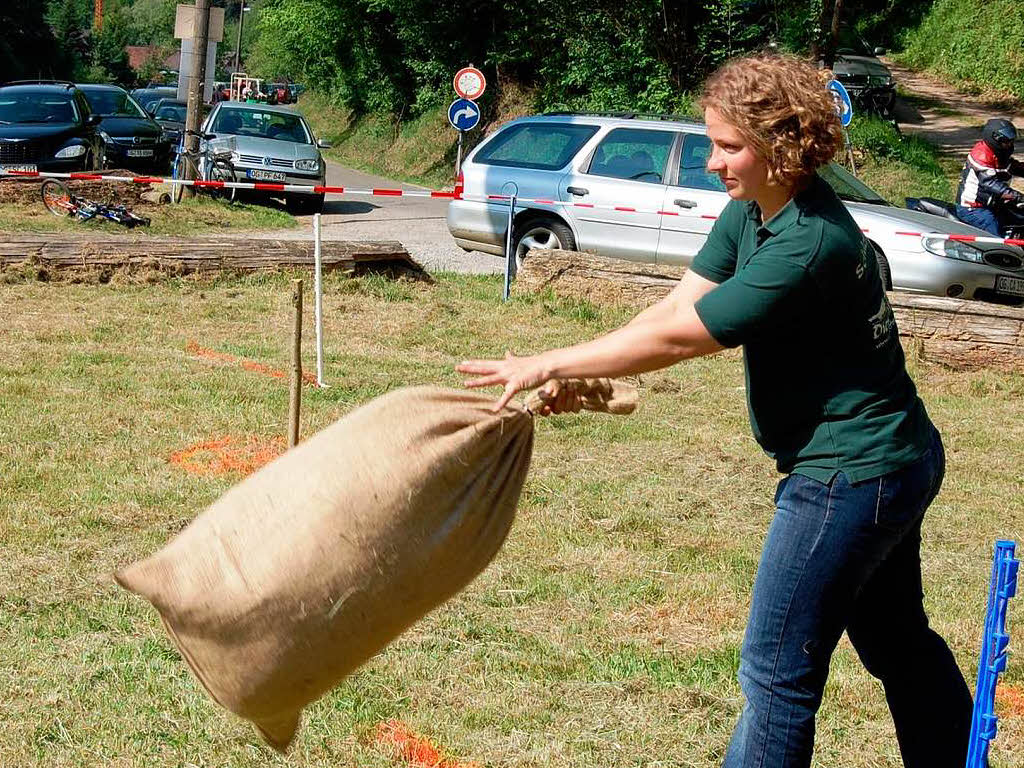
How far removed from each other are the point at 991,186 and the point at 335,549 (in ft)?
37.0

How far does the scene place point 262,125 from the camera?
20.6 meters

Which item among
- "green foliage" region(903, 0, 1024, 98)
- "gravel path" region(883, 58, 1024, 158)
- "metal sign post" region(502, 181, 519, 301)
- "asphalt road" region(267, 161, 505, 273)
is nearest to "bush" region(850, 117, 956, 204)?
"gravel path" region(883, 58, 1024, 158)

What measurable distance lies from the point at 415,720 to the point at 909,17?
132ft

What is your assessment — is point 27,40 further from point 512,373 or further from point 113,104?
point 512,373

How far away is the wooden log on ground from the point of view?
11.0 metres

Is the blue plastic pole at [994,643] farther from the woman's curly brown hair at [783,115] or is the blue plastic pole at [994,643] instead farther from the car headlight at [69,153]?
the car headlight at [69,153]

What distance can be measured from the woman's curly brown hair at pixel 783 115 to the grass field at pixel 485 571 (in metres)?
1.84

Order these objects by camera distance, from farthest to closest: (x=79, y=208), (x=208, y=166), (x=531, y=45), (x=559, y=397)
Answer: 1. (x=531, y=45)
2. (x=208, y=166)
3. (x=79, y=208)
4. (x=559, y=397)

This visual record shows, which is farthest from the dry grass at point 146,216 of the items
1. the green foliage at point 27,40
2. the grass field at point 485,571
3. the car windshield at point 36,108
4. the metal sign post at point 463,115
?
the green foliage at point 27,40

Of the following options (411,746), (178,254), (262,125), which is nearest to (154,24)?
(262,125)

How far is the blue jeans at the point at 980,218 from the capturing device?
12203mm

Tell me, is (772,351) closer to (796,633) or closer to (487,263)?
(796,633)

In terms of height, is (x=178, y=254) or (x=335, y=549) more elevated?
(x=335, y=549)

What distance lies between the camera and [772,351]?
9.07 feet
